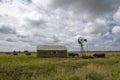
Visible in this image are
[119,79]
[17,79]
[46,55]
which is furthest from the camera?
[46,55]

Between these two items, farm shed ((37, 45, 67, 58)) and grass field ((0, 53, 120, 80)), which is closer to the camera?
grass field ((0, 53, 120, 80))

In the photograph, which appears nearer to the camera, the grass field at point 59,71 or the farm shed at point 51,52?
the grass field at point 59,71

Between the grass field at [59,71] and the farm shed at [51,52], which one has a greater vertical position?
the farm shed at [51,52]

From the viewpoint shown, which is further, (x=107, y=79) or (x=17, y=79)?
(x=17, y=79)

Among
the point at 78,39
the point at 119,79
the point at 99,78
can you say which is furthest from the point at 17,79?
the point at 78,39

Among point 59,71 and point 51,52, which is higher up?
point 51,52

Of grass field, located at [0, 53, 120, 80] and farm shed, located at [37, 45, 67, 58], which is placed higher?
farm shed, located at [37, 45, 67, 58]

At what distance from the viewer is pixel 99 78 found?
508 inches

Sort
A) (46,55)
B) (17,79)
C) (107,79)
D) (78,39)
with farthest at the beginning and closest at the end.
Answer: (78,39)
(46,55)
(17,79)
(107,79)

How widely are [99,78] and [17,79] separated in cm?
630

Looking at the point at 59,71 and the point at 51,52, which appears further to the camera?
the point at 51,52

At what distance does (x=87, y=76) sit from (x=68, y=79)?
161 cm

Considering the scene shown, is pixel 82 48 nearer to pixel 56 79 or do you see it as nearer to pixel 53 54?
pixel 53 54

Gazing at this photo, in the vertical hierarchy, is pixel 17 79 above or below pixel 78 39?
below
